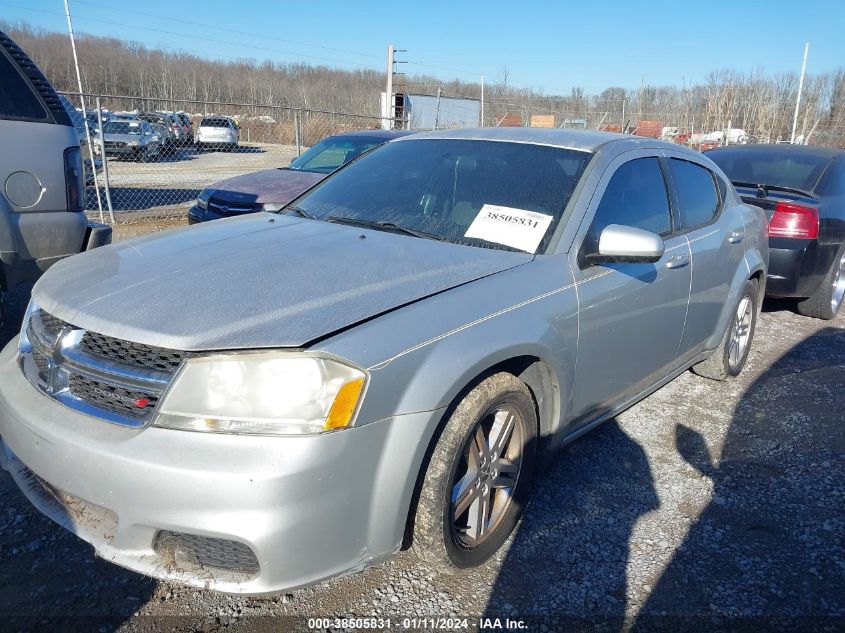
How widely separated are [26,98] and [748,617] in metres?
4.41

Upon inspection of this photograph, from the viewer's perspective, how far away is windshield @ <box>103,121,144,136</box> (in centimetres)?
2047

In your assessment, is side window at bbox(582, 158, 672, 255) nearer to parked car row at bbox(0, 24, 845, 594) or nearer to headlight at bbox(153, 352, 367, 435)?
parked car row at bbox(0, 24, 845, 594)

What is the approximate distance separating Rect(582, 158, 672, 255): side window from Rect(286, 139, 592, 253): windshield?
0.18 meters

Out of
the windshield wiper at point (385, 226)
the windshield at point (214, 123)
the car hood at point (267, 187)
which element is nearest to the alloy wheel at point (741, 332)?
the windshield wiper at point (385, 226)

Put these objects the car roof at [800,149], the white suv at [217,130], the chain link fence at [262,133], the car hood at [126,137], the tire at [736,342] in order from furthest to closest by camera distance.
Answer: the white suv at [217,130], the car hood at [126,137], the chain link fence at [262,133], the car roof at [800,149], the tire at [736,342]

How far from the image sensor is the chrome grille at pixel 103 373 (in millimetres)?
1861

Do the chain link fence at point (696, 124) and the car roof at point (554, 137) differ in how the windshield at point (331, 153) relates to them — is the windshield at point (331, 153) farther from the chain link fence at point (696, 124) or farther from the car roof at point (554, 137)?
the chain link fence at point (696, 124)

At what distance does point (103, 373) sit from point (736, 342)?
410 centimetres

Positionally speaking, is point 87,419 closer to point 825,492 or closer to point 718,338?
point 825,492

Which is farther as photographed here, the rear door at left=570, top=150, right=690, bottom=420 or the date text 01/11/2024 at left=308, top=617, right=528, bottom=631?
the rear door at left=570, top=150, right=690, bottom=420

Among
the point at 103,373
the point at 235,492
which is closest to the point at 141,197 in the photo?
the point at 103,373

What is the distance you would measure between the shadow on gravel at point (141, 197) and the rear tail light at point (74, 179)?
7.33 metres

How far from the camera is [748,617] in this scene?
7.46 ft

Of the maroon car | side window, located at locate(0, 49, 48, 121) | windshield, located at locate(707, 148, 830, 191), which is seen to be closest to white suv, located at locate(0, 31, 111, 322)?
side window, located at locate(0, 49, 48, 121)
